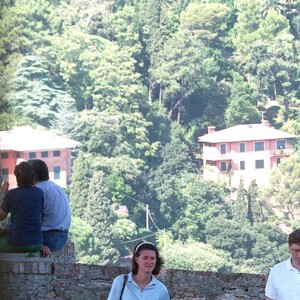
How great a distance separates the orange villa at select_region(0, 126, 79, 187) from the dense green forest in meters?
0.47

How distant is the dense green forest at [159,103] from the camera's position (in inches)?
1812

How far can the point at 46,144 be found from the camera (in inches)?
1887

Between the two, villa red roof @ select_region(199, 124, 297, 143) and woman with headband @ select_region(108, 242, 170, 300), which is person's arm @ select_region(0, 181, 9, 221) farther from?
villa red roof @ select_region(199, 124, 297, 143)

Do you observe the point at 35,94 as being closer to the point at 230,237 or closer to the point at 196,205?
the point at 196,205

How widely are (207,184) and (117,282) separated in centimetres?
4714

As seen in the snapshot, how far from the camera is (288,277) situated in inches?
107

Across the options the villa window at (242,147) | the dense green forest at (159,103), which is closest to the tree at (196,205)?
the dense green forest at (159,103)

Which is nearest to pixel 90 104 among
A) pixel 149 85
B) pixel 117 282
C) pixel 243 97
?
pixel 149 85

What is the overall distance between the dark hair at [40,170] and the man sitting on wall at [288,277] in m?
0.92

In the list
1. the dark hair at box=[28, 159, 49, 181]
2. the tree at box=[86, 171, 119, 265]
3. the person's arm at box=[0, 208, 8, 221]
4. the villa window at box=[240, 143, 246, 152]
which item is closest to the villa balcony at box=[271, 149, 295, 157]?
the villa window at box=[240, 143, 246, 152]

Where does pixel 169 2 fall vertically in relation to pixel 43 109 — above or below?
above

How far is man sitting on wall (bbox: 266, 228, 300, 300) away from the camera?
2699mm

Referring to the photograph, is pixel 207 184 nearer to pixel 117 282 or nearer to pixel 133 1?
pixel 133 1

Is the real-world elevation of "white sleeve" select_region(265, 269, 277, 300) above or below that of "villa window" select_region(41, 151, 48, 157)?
below
